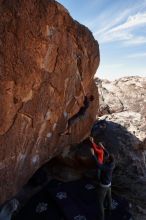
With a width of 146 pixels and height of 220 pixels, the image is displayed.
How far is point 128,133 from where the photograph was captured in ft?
31.9

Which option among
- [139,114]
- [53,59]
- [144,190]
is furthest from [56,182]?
[139,114]

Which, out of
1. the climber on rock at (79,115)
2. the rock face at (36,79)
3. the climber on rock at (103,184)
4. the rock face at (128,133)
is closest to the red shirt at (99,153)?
the climber on rock at (103,184)

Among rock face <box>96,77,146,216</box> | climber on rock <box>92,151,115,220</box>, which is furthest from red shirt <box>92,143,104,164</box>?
rock face <box>96,77,146,216</box>

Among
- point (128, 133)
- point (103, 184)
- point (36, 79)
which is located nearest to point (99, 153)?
point (103, 184)

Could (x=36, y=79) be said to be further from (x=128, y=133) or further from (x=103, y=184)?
(x=128, y=133)

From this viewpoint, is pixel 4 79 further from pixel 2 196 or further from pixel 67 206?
pixel 67 206

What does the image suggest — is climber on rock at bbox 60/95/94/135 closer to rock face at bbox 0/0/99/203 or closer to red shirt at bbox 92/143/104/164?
rock face at bbox 0/0/99/203

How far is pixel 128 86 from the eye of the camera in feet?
44.9

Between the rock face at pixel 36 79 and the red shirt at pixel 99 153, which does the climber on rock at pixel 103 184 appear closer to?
the red shirt at pixel 99 153

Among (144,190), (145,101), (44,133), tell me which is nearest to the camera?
(44,133)

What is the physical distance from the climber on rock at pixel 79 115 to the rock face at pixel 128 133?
1197mm

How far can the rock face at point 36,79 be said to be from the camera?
5793 millimetres

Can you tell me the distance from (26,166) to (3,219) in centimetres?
115

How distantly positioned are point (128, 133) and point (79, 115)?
2028mm
